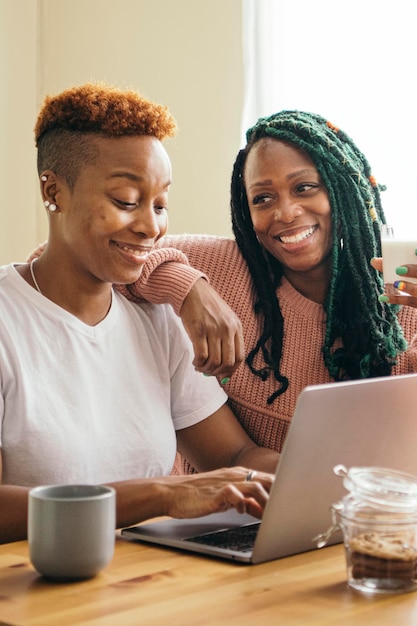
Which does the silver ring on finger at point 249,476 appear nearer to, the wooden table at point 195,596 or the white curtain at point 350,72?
the wooden table at point 195,596

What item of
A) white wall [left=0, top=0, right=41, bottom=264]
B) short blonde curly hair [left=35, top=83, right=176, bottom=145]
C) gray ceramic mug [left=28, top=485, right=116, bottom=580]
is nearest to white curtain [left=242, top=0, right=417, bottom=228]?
white wall [left=0, top=0, right=41, bottom=264]

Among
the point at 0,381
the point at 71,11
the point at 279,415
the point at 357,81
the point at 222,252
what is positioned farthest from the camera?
the point at 71,11

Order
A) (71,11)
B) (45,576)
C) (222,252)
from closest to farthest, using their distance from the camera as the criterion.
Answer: (45,576)
(222,252)
(71,11)

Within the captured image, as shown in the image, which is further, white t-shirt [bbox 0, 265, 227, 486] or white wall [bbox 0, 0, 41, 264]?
white wall [bbox 0, 0, 41, 264]

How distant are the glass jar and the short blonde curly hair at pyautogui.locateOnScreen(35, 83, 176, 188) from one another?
77 centimetres

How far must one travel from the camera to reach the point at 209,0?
319 cm

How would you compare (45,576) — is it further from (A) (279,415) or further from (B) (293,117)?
(B) (293,117)

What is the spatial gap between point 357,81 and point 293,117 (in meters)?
0.91

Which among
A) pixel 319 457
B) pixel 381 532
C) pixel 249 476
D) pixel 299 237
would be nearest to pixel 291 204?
pixel 299 237

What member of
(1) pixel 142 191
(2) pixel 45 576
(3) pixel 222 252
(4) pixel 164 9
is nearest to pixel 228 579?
(2) pixel 45 576

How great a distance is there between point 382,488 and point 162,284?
0.77m

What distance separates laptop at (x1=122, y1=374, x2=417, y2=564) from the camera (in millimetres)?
1120

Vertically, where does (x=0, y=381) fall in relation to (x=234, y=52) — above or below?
below

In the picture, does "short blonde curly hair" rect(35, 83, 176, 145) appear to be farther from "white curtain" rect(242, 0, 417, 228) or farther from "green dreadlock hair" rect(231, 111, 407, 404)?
"white curtain" rect(242, 0, 417, 228)
